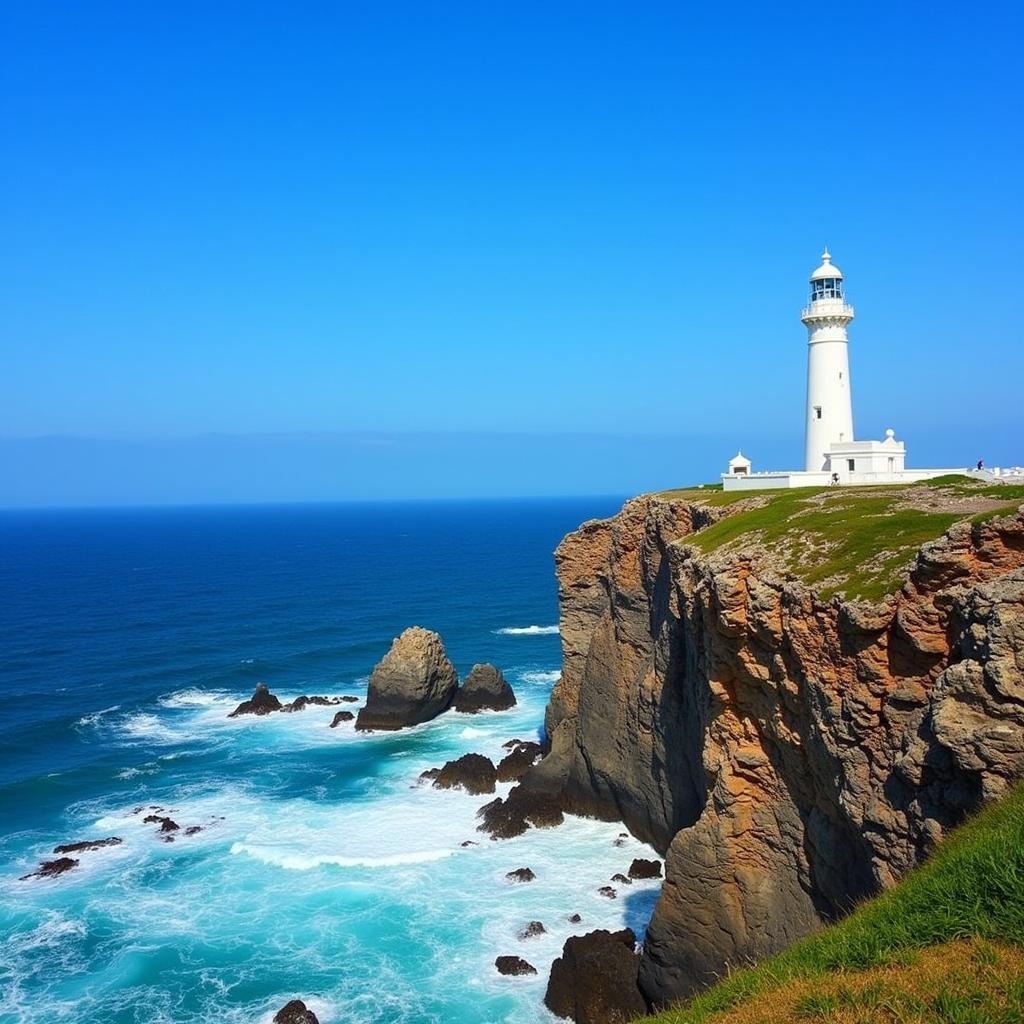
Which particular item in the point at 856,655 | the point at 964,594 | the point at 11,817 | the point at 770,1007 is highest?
the point at 964,594

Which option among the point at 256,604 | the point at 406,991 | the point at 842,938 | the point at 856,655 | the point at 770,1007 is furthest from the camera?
the point at 256,604

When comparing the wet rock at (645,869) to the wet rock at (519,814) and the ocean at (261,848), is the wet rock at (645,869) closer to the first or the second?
the ocean at (261,848)

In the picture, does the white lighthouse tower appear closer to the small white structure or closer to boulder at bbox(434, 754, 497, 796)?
the small white structure

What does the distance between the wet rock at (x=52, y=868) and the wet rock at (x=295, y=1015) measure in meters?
15.5

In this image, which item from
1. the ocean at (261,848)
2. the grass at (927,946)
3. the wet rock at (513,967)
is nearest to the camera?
the grass at (927,946)

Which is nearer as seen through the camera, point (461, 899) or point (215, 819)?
point (461, 899)

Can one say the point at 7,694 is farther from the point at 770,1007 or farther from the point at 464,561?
the point at 464,561

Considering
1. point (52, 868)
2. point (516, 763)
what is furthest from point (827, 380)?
point (52, 868)

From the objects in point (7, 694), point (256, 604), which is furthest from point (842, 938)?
point (256, 604)

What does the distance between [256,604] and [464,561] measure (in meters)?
48.0

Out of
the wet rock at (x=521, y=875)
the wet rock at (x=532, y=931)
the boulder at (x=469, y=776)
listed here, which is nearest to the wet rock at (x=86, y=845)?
the boulder at (x=469, y=776)

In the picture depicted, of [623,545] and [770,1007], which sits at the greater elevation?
[623,545]

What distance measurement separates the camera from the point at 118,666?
72000 millimetres

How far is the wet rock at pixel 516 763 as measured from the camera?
4481cm
